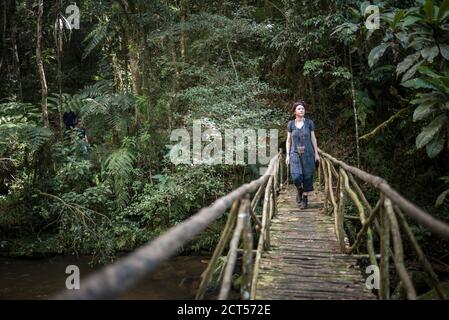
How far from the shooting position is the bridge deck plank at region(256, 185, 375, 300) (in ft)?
11.5

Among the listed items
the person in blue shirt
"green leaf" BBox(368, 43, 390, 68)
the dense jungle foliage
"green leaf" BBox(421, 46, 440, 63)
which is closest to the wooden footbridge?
"green leaf" BBox(421, 46, 440, 63)

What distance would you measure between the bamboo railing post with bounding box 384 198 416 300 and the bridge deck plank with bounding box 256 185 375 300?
0.88m

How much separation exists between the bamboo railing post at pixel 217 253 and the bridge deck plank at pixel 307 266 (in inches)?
27.5

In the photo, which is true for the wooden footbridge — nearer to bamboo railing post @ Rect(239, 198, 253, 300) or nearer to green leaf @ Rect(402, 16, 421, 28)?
bamboo railing post @ Rect(239, 198, 253, 300)

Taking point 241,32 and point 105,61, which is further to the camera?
point 105,61

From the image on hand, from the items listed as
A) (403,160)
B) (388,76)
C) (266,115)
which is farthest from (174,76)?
(403,160)

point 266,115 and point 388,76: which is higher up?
point 388,76

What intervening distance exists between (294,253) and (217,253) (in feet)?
6.11

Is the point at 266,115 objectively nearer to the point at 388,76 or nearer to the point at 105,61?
the point at 388,76

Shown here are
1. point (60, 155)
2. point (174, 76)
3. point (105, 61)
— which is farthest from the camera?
point (105, 61)

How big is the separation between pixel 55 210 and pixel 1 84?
5.13 metres

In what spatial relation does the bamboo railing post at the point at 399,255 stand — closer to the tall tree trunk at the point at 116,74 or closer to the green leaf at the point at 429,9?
the green leaf at the point at 429,9

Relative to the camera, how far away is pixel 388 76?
9906 millimetres

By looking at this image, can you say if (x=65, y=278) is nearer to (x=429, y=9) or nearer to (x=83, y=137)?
(x=83, y=137)
